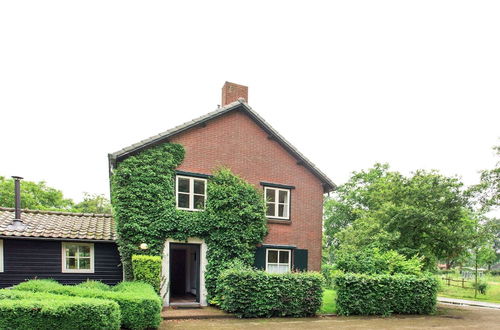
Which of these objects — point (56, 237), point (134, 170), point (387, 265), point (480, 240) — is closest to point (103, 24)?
point (134, 170)

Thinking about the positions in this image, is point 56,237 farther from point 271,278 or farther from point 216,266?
point 271,278

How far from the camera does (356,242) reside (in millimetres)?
18344

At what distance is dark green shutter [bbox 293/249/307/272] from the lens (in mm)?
15922

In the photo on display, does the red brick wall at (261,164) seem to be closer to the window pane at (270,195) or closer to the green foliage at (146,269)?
the window pane at (270,195)

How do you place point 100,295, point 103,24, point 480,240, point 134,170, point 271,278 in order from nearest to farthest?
1. point 100,295
2. point 103,24
3. point 271,278
4. point 134,170
5. point 480,240

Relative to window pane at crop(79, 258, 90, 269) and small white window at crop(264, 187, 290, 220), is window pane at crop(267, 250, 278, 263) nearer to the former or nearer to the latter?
small white window at crop(264, 187, 290, 220)

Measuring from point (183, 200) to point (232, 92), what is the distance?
18.8 ft

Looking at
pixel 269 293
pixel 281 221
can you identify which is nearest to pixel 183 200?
pixel 281 221

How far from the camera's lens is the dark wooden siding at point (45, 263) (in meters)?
12.5

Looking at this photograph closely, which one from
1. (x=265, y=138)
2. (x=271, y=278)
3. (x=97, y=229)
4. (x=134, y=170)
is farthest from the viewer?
(x=265, y=138)

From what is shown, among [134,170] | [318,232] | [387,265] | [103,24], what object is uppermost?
[103,24]

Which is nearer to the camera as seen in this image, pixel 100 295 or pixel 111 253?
pixel 100 295

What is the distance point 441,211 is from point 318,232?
5.98 m

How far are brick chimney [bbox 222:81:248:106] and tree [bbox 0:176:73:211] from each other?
1411 inches
